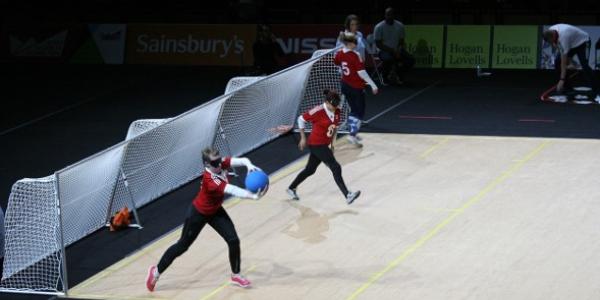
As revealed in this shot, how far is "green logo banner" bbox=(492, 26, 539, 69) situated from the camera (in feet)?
95.8

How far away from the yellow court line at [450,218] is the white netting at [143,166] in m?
4.08

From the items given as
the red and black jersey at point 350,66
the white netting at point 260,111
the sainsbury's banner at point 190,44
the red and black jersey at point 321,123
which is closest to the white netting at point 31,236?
the red and black jersey at point 321,123

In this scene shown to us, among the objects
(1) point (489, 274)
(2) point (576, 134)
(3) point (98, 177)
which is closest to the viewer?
(1) point (489, 274)

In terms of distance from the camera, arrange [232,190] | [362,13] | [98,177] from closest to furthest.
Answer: [232,190], [98,177], [362,13]

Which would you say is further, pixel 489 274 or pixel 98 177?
pixel 98 177

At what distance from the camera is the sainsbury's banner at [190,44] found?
30938 millimetres

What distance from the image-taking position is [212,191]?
13.7 metres

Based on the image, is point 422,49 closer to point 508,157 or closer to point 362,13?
point 362,13

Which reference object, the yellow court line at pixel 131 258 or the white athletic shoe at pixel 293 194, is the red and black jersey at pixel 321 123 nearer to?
the white athletic shoe at pixel 293 194

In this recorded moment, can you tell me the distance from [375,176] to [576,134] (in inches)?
186

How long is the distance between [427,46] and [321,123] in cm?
1299

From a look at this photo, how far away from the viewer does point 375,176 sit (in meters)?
19.2

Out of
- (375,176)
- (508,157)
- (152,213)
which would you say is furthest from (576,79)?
(152,213)

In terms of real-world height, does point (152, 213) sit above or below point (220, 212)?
below
